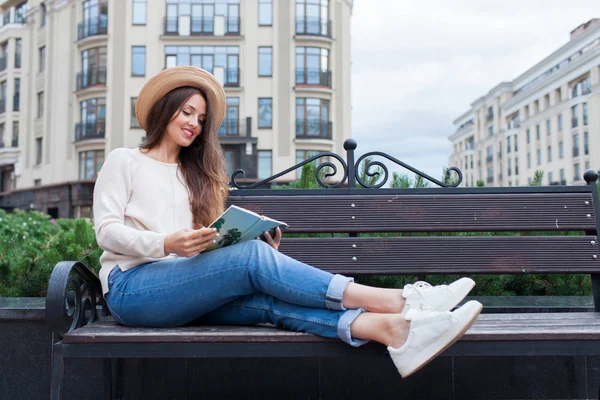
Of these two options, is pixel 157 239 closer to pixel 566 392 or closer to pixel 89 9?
pixel 566 392

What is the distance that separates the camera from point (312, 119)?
33344 millimetres

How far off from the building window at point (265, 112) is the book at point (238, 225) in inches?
1227

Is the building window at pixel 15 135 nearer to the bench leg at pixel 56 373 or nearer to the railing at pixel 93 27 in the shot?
the railing at pixel 93 27

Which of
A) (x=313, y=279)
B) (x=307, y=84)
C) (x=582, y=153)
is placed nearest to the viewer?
(x=313, y=279)

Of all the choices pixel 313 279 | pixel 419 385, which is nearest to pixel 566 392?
pixel 419 385

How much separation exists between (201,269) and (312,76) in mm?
31629

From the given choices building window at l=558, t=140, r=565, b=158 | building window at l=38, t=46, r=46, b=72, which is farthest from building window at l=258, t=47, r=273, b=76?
building window at l=558, t=140, r=565, b=158

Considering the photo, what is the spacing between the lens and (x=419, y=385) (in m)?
3.19

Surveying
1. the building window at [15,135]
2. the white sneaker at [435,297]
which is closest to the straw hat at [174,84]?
the white sneaker at [435,297]

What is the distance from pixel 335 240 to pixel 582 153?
56.0 m

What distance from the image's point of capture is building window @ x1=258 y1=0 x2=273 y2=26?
33.7 meters

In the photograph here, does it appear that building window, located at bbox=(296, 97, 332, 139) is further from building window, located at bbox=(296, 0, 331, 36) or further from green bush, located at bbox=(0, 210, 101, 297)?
green bush, located at bbox=(0, 210, 101, 297)

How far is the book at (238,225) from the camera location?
2.30m

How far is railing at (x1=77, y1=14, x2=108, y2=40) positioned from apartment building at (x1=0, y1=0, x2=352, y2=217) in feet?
0.18
